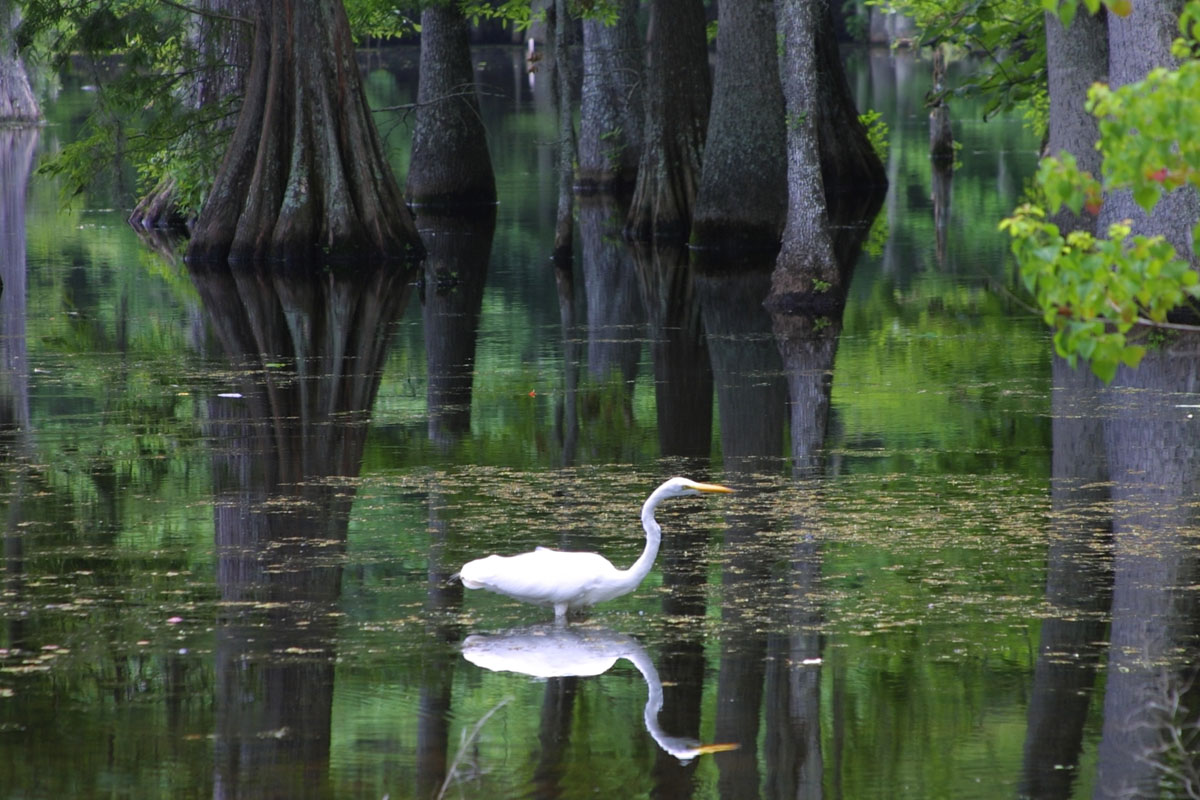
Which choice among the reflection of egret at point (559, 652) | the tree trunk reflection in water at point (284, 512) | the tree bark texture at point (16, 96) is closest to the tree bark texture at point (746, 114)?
the tree trunk reflection in water at point (284, 512)

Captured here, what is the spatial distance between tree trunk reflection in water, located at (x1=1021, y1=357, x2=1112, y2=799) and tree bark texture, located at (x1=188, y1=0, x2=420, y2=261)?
1255 cm

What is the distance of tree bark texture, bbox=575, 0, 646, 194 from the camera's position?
3170 centimetres

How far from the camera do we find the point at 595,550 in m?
9.28

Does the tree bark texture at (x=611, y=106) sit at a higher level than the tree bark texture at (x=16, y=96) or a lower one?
lower

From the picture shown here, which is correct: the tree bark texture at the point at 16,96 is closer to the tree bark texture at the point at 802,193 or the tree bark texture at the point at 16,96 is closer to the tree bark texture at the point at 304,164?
the tree bark texture at the point at 304,164

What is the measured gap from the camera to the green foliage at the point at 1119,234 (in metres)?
4.60

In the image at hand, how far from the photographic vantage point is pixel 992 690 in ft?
23.2

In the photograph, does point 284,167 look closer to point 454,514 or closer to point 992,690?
point 454,514

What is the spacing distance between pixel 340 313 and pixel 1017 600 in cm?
1257

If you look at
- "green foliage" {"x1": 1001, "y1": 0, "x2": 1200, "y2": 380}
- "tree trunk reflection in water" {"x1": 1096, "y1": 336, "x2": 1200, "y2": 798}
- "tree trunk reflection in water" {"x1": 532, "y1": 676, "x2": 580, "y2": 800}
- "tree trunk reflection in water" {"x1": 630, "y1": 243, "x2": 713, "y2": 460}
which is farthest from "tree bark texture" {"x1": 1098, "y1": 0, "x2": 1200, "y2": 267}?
"green foliage" {"x1": 1001, "y1": 0, "x2": 1200, "y2": 380}

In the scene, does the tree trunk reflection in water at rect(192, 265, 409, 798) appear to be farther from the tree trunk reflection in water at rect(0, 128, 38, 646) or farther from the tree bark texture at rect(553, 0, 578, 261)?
the tree bark texture at rect(553, 0, 578, 261)

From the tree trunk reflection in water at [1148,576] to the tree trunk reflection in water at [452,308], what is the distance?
464 centimetres

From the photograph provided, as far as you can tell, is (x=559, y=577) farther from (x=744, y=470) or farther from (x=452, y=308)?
(x=452, y=308)

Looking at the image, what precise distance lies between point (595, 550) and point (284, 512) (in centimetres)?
204
